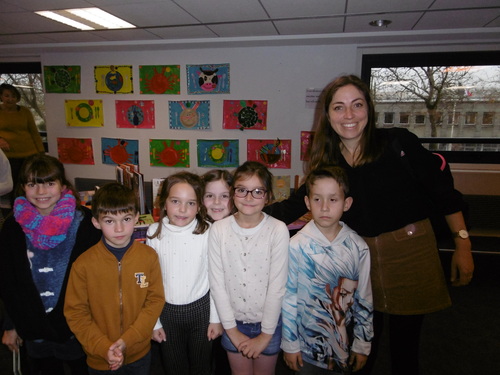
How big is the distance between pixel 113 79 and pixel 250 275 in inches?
147

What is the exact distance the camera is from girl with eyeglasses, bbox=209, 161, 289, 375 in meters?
1.30

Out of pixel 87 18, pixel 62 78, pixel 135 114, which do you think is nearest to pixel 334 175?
pixel 87 18

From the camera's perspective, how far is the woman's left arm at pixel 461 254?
1.25 m

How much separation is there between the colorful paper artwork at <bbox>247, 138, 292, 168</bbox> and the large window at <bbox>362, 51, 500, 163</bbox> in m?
1.25

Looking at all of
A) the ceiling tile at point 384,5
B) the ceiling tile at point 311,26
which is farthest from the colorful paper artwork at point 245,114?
the ceiling tile at point 384,5

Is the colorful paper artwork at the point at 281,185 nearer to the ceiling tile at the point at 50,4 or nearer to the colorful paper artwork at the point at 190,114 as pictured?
the colorful paper artwork at the point at 190,114

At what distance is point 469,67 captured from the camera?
3.56 m

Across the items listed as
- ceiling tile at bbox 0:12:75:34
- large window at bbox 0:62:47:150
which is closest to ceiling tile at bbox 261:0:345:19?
ceiling tile at bbox 0:12:75:34

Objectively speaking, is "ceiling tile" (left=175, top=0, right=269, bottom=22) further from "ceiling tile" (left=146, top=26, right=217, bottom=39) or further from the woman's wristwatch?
the woman's wristwatch

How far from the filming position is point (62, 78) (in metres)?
4.21

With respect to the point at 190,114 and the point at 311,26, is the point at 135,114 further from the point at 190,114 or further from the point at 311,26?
the point at 311,26

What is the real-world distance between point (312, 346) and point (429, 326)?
164 centimetres

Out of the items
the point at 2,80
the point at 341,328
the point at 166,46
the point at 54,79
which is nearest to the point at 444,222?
the point at 341,328

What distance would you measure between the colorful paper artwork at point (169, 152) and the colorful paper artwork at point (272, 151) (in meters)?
0.85
